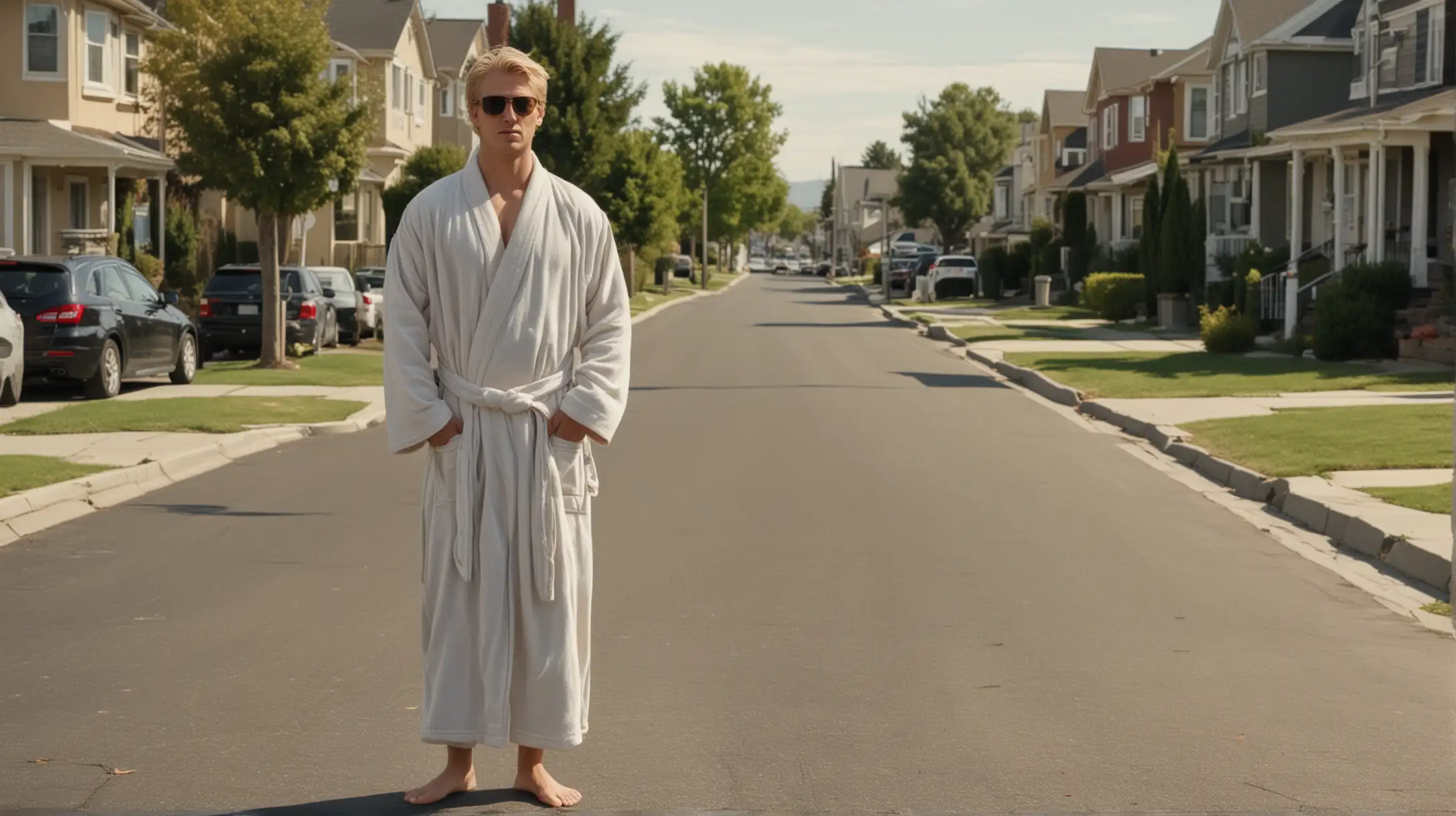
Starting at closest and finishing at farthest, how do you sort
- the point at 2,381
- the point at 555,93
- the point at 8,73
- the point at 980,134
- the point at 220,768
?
the point at 220,768
the point at 2,381
the point at 8,73
the point at 555,93
the point at 980,134

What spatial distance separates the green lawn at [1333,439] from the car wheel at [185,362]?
1266cm

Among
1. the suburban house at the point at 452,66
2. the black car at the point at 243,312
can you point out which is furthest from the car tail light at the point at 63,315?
the suburban house at the point at 452,66

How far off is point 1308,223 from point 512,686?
40.1 metres

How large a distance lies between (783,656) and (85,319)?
14.7m

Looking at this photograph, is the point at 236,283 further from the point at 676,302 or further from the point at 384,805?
the point at 676,302

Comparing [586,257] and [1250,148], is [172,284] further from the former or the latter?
[586,257]

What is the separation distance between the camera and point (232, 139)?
25844 mm

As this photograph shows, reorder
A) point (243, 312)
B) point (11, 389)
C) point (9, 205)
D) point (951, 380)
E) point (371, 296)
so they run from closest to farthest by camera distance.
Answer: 1. point (11, 389)
2. point (951, 380)
3. point (243, 312)
4. point (9, 205)
5. point (371, 296)

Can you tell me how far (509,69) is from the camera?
223 inches

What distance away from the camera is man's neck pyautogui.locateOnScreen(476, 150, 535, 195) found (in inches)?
224

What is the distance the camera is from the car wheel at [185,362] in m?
23.3

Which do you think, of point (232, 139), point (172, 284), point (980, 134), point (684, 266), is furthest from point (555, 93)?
point (980, 134)

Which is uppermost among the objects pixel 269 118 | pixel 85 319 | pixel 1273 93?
pixel 1273 93

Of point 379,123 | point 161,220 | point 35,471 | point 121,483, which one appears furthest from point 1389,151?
point 35,471
